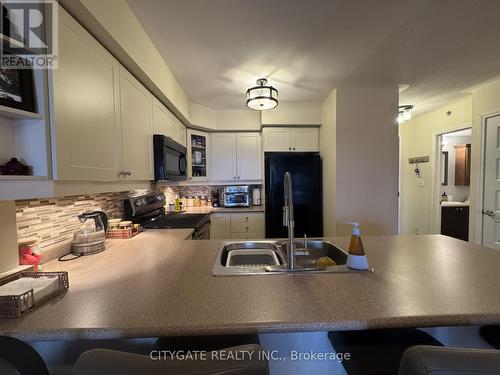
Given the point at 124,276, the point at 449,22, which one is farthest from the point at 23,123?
the point at 449,22

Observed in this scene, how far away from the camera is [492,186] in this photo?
2752 millimetres

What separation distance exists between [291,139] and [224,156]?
1.09 meters

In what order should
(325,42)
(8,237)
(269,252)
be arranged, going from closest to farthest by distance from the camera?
1. (8,237)
2. (269,252)
3. (325,42)

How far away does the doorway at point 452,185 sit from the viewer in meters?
3.73

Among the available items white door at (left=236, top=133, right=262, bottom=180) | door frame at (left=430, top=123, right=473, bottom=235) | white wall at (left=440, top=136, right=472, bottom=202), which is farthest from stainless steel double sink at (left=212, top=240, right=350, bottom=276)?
white wall at (left=440, top=136, right=472, bottom=202)

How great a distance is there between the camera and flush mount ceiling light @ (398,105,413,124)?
3264 mm

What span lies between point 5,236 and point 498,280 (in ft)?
6.90

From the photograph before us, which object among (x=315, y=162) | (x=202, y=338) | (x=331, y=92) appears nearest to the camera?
(x=202, y=338)

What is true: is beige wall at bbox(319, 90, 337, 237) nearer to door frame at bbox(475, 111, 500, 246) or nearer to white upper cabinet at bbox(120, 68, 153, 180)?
door frame at bbox(475, 111, 500, 246)

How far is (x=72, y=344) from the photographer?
3.01 ft

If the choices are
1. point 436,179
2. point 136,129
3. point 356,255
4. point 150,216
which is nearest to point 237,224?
point 150,216

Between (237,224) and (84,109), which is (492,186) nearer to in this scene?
(237,224)

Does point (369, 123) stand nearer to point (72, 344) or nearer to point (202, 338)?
point (202, 338)

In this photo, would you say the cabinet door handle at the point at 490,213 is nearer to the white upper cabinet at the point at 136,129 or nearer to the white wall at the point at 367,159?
the white wall at the point at 367,159
